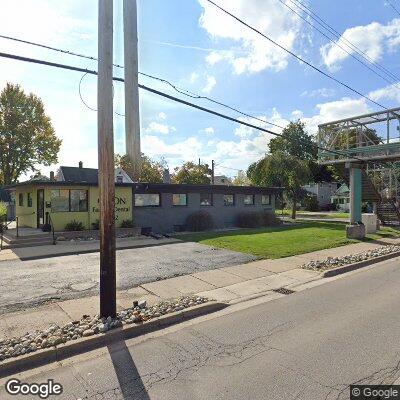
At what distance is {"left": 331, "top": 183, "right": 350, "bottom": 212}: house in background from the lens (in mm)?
59312

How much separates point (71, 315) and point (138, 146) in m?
3.35

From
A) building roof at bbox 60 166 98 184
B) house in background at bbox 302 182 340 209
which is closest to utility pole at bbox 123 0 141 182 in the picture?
building roof at bbox 60 166 98 184

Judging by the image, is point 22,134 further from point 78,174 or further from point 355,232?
point 355,232

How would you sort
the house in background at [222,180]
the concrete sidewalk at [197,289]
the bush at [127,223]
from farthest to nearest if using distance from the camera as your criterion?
the house in background at [222,180] → the bush at [127,223] → the concrete sidewalk at [197,289]

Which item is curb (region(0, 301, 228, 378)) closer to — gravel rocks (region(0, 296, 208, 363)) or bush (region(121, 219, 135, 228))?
gravel rocks (region(0, 296, 208, 363))

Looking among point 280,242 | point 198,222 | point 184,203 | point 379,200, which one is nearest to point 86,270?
point 280,242

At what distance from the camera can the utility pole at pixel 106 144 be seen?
631cm

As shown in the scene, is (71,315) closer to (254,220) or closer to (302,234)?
(302,234)

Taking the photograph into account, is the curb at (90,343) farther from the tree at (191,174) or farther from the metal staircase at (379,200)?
the tree at (191,174)

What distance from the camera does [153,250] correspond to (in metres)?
14.4

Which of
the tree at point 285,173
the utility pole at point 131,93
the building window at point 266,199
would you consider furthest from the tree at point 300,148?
the utility pole at point 131,93

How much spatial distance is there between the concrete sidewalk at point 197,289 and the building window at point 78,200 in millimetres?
11209

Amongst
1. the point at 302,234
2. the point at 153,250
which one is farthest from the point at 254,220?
the point at 153,250

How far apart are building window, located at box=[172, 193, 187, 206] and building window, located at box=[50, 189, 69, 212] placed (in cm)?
652
